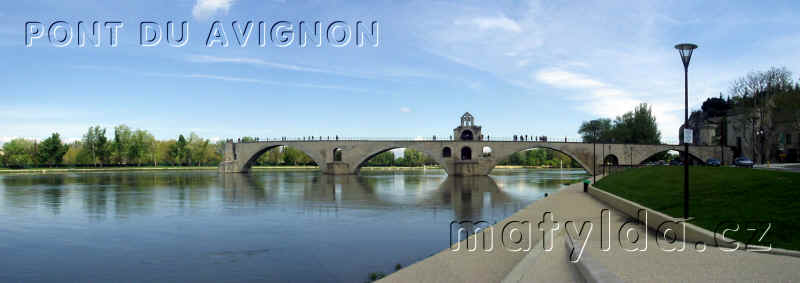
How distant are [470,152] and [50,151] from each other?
263ft

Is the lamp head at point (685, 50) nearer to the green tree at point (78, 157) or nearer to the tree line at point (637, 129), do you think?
the tree line at point (637, 129)

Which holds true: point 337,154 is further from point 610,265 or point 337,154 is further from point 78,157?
point 610,265

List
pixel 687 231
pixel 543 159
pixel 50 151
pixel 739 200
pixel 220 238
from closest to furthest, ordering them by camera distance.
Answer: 1. pixel 687 231
2. pixel 739 200
3. pixel 220 238
4. pixel 50 151
5. pixel 543 159

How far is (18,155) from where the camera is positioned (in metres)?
97.9

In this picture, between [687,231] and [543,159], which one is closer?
[687,231]

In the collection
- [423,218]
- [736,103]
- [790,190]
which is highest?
[736,103]

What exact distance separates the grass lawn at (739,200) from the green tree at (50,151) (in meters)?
105

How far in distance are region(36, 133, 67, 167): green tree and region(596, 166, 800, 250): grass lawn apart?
10538 centimetres

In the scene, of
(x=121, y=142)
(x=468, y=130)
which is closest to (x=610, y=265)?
(x=468, y=130)

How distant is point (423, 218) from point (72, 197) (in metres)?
26.4

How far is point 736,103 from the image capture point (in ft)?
210

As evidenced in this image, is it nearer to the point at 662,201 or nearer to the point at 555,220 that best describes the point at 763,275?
the point at 555,220

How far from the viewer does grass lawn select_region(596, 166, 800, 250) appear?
11.3 meters

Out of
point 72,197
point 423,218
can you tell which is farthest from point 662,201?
point 72,197
